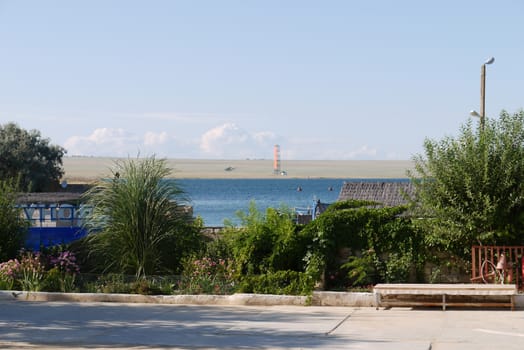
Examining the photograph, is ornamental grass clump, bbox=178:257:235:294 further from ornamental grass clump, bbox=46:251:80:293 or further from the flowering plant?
the flowering plant

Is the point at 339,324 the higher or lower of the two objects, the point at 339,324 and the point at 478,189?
the lower

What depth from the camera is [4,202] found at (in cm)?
1928

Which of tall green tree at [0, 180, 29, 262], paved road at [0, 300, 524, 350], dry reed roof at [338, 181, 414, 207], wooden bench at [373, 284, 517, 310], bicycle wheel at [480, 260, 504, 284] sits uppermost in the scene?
dry reed roof at [338, 181, 414, 207]

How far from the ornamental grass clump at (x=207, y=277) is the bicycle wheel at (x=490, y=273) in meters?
4.75

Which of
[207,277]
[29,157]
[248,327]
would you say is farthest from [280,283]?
[29,157]

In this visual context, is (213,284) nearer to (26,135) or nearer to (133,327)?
(133,327)

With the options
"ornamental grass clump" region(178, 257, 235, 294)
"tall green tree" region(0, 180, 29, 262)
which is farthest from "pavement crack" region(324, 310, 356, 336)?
"tall green tree" region(0, 180, 29, 262)

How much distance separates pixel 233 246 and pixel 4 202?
527 cm

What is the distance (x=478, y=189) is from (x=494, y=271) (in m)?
1.55

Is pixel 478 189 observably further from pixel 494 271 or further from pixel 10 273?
pixel 10 273

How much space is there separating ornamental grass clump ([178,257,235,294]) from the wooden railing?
4.63 m

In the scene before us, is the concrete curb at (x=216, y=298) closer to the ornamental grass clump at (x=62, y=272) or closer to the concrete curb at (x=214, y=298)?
the concrete curb at (x=214, y=298)

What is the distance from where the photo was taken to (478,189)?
53.9 ft

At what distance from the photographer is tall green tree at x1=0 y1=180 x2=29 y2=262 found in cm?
1903
